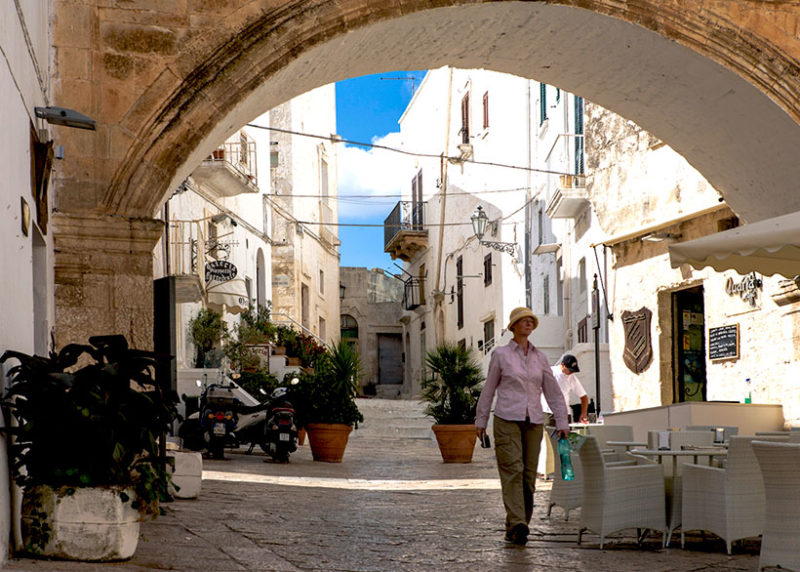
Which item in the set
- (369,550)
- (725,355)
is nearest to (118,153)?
(369,550)

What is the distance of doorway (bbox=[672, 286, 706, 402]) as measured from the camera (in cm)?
1600

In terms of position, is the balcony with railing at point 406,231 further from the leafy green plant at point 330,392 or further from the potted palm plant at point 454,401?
the leafy green plant at point 330,392

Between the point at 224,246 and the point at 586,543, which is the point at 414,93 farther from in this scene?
the point at 586,543

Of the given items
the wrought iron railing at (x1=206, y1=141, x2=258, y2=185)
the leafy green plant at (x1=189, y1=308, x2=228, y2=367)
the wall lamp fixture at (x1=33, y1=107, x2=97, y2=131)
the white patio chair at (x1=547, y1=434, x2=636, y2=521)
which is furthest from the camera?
the wrought iron railing at (x1=206, y1=141, x2=258, y2=185)

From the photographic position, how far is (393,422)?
77.0 ft

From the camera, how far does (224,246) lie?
21828 mm

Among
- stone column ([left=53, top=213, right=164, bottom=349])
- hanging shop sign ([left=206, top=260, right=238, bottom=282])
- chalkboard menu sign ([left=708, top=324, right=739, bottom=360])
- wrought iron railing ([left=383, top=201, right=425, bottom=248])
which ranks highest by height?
wrought iron railing ([left=383, top=201, right=425, bottom=248])

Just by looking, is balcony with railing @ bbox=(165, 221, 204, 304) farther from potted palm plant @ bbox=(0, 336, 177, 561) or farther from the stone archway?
potted palm plant @ bbox=(0, 336, 177, 561)

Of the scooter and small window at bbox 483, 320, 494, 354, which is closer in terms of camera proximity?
the scooter

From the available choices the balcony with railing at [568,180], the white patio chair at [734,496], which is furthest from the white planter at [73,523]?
the balcony with railing at [568,180]

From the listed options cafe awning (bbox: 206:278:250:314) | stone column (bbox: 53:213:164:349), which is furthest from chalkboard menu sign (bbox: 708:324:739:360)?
cafe awning (bbox: 206:278:250:314)

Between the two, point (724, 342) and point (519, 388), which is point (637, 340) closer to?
point (724, 342)

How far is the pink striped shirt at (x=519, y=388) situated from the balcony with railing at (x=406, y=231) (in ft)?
90.6

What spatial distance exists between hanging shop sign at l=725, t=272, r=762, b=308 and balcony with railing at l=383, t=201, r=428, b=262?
20961 millimetres
